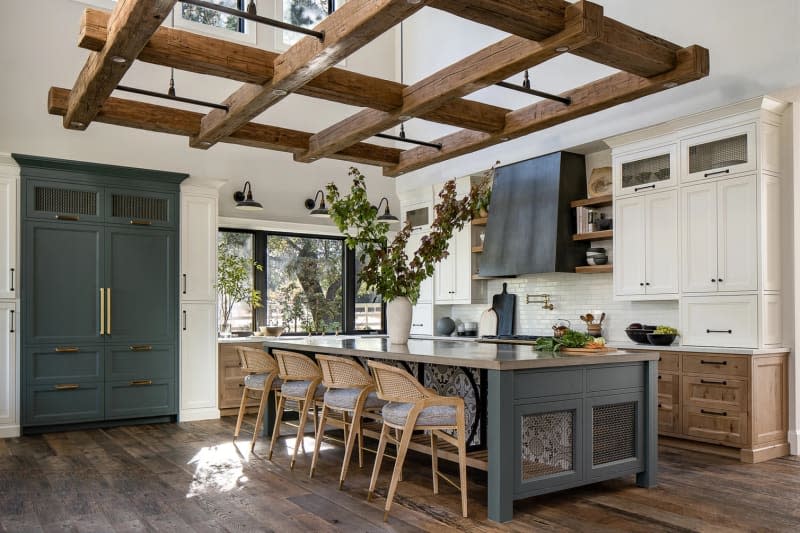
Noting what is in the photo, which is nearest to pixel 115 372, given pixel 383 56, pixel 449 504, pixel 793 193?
pixel 449 504

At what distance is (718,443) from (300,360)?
130 inches

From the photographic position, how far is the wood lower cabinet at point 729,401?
5199 mm

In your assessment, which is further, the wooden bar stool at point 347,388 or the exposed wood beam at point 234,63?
the wooden bar stool at point 347,388

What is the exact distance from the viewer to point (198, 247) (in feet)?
24.1

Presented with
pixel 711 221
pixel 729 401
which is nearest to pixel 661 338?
pixel 729 401

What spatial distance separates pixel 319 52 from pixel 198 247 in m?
3.96

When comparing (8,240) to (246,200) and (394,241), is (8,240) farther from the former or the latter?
(394,241)

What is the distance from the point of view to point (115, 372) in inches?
269

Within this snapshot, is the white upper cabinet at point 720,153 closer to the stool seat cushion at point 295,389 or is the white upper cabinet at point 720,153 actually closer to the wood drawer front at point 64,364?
the stool seat cushion at point 295,389

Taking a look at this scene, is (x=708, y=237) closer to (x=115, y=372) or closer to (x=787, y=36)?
(x=787, y=36)

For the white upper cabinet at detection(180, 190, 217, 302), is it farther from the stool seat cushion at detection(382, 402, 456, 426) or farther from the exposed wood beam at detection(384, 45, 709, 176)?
the stool seat cushion at detection(382, 402, 456, 426)

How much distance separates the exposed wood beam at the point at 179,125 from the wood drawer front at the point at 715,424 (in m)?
3.53

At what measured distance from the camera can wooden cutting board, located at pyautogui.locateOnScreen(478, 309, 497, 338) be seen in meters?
8.05

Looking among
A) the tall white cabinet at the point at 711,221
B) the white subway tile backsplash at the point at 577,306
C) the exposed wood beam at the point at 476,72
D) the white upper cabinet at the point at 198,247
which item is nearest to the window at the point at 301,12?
the white upper cabinet at the point at 198,247
